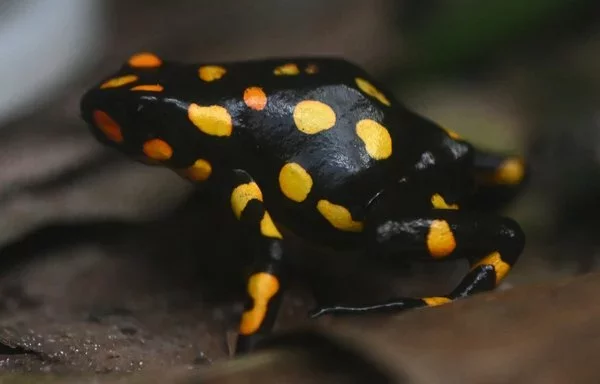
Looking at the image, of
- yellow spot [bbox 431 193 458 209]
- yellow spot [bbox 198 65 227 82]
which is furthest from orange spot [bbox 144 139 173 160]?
yellow spot [bbox 431 193 458 209]

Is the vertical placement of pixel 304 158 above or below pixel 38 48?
above

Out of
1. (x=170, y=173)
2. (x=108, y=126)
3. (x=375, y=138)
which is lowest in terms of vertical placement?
(x=170, y=173)

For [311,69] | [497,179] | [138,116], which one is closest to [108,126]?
[138,116]

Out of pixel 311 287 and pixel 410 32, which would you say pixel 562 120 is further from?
pixel 311 287

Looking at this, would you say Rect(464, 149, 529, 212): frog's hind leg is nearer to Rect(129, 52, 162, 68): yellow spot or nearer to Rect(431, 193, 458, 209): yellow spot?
Rect(431, 193, 458, 209): yellow spot

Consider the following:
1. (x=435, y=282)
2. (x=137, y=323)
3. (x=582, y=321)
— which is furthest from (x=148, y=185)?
(x=582, y=321)

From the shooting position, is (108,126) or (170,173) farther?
(170,173)

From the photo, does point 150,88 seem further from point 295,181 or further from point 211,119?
point 295,181
